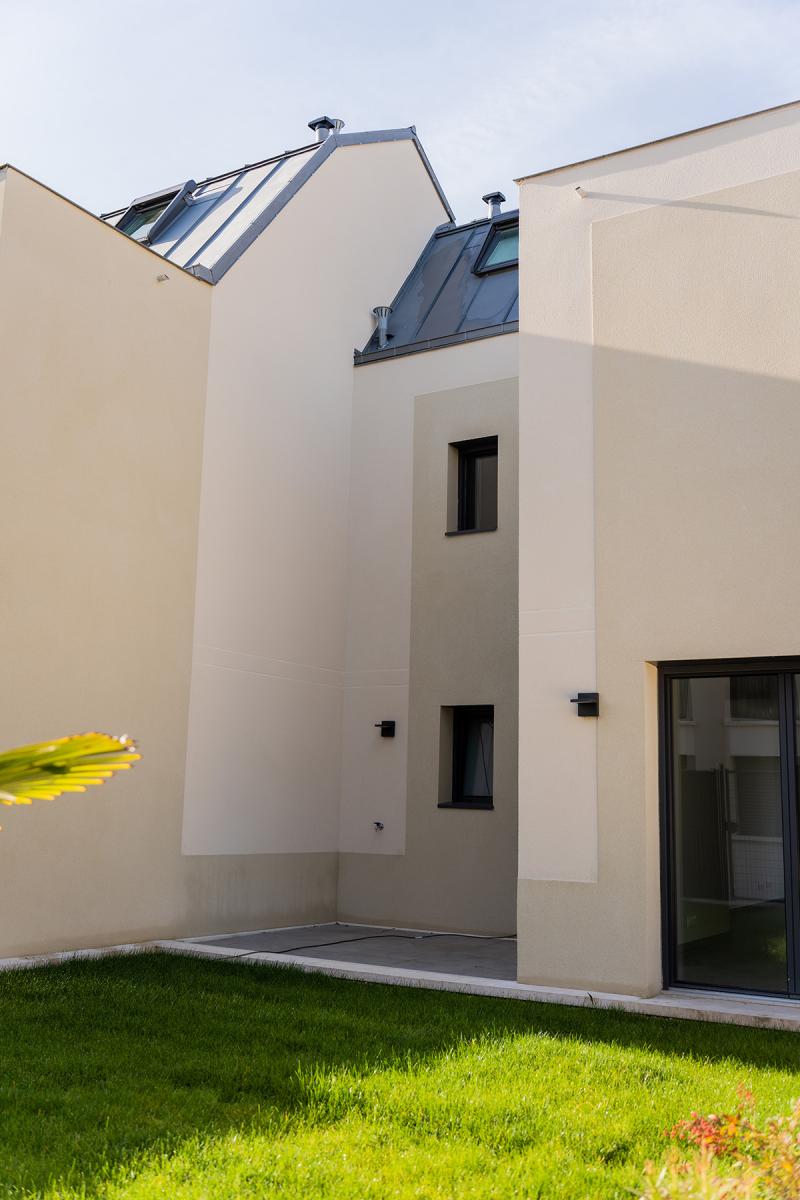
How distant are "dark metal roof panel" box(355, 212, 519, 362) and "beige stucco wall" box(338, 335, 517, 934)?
0.41m

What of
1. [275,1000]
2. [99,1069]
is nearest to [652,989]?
[275,1000]

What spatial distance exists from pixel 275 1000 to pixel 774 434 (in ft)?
17.2

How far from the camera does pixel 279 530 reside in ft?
37.3

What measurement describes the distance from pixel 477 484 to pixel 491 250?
12.8 feet

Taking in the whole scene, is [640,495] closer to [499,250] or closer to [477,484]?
[477,484]

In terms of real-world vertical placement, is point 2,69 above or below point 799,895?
above

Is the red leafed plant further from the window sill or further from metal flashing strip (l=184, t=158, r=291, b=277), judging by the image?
metal flashing strip (l=184, t=158, r=291, b=277)

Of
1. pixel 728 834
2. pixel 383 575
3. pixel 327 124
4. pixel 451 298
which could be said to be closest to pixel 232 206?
pixel 327 124

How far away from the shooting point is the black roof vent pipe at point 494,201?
49.4ft

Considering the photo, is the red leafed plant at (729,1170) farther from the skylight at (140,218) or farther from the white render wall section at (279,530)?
the skylight at (140,218)

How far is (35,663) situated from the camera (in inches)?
338

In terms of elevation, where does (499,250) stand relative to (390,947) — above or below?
above

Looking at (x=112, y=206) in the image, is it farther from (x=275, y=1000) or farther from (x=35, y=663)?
(x=275, y=1000)

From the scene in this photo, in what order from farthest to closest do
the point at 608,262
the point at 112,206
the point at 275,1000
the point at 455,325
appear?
1. the point at 112,206
2. the point at 455,325
3. the point at 608,262
4. the point at 275,1000
